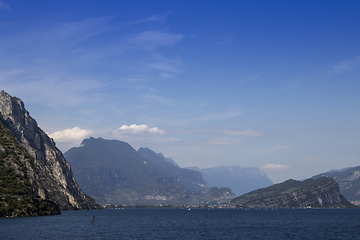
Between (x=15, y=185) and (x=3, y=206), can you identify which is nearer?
(x=3, y=206)

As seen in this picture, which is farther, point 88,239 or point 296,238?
point 296,238

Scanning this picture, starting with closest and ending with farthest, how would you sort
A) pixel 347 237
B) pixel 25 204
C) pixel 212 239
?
pixel 212 239
pixel 347 237
pixel 25 204

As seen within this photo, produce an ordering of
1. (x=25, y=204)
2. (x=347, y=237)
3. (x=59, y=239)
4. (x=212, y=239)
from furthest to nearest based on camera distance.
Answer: (x=25, y=204) < (x=347, y=237) < (x=212, y=239) < (x=59, y=239)

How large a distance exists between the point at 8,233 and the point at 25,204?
8378 centimetres

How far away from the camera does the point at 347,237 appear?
421 ft

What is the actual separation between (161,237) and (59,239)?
34.1 meters

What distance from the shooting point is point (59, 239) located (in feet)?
370

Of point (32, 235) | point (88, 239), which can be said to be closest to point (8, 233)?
point (32, 235)

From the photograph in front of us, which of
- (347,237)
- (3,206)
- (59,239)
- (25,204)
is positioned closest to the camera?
(59,239)

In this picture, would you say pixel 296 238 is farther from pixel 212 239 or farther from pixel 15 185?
pixel 15 185

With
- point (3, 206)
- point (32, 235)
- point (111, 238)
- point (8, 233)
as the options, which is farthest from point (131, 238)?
point (3, 206)

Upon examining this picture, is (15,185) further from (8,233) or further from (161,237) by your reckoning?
(161,237)

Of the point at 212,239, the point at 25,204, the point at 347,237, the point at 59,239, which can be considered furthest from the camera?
the point at 25,204

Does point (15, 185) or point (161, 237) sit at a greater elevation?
point (15, 185)
